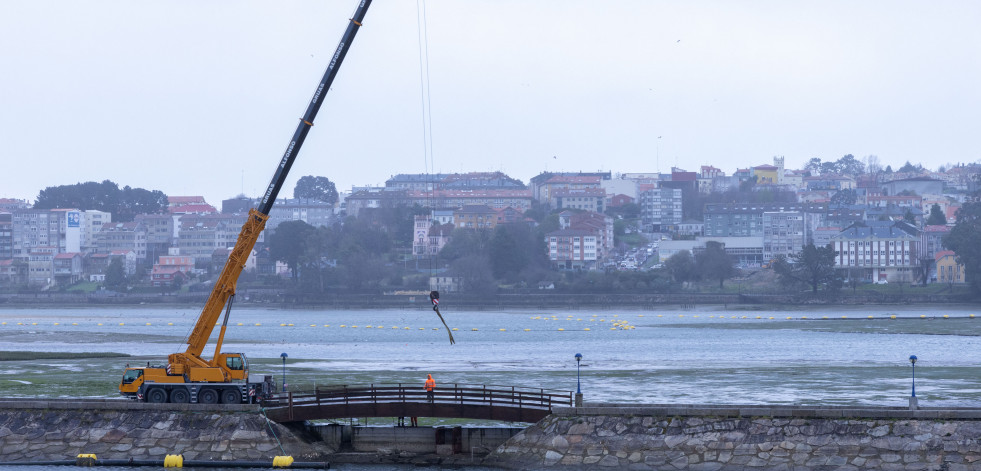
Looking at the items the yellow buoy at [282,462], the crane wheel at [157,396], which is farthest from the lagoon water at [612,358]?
the crane wheel at [157,396]

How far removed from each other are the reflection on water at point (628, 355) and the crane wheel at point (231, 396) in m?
13.7

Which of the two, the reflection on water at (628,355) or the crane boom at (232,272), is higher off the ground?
the crane boom at (232,272)

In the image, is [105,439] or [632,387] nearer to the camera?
[105,439]

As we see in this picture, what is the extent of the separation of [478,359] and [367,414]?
4651 cm

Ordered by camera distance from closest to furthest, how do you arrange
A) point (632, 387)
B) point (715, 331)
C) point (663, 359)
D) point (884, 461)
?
point (884, 461) → point (632, 387) → point (663, 359) → point (715, 331)

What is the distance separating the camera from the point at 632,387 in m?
67.9

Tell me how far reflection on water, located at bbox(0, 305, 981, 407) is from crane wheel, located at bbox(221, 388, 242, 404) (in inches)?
538

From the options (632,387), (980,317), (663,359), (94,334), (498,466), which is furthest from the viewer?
(980,317)

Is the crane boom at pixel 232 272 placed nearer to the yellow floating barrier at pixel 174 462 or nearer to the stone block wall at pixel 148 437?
the stone block wall at pixel 148 437

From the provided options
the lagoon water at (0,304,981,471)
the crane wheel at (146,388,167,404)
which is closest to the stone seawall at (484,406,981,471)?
the lagoon water at (0,304,981,471)

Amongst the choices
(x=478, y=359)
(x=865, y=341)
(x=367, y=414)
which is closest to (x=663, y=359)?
(x=478, y=359)

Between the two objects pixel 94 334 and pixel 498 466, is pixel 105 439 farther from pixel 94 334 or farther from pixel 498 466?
pixel 94 334

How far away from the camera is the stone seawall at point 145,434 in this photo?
4806 centimetres

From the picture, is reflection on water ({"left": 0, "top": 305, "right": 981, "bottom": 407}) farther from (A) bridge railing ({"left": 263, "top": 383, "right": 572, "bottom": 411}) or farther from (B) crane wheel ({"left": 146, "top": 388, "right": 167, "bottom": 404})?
(B) crane wheel ({"left": 146, "top": 388, "right": 167, "bottom": 404})
